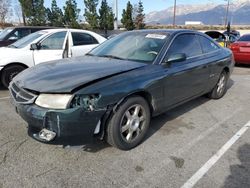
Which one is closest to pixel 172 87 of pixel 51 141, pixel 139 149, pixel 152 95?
pixel 152 95

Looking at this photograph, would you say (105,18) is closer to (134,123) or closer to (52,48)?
(52,48)

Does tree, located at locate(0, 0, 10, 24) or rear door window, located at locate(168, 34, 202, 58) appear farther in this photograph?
tree, located at locate(0, 0, 10, 24)

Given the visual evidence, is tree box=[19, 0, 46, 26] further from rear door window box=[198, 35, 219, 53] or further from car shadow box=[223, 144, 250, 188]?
car shadow box=[223, 144, 250, 188]

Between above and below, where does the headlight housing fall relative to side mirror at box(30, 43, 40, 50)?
below

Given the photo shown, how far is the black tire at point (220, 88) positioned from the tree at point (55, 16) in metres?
27.1

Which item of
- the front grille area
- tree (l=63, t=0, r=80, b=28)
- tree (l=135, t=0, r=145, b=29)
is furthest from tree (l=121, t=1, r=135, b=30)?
the front grille area

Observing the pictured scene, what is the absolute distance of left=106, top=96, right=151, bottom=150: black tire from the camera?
10.5 feet

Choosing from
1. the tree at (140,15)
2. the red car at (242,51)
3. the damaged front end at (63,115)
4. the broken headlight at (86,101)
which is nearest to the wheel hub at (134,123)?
the damaged front end at (63,115)

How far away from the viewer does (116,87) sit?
313cm

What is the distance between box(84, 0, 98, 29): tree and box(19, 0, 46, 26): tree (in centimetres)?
466

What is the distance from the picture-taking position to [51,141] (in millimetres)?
2947

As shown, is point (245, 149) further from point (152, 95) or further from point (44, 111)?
point (44, 111)

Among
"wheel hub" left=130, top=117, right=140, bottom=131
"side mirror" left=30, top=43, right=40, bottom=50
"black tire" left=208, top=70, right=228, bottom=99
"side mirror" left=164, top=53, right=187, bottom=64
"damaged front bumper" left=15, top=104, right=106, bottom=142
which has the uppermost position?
"side mirror" left=164, top=53, right=187, bottom=64

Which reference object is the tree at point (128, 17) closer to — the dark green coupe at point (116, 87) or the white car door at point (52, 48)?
the white car door at point (52, 48)
